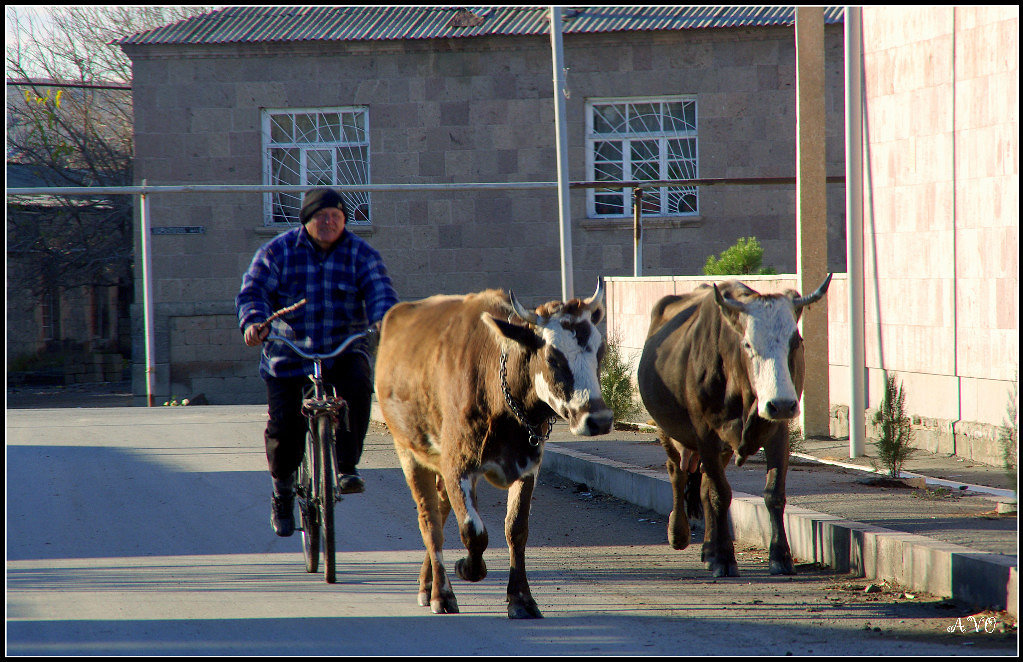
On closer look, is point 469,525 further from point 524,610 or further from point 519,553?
point 524,610

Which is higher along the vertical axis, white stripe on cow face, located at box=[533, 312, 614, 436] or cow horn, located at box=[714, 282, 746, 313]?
cow horn, located at box=[714, 282, 746, 313]

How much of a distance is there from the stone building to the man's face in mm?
12343

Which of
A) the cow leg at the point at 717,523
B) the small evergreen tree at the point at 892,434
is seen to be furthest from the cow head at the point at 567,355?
the small evergreen tree at the point at 892,434

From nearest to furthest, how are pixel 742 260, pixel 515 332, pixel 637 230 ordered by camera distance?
1. pixel 515 332
2. pixel 742 260
3. pixel 637 230

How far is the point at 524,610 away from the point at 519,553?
0.28 metres

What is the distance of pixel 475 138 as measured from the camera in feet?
60.7

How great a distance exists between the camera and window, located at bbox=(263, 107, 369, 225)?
18422 mm

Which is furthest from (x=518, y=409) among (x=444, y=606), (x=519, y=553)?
(x=444, y=606)

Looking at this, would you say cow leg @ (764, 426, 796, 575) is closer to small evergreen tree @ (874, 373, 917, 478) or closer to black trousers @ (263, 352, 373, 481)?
small evergreen tree @ (874, 373, 917, 478)

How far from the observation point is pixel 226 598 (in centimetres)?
550

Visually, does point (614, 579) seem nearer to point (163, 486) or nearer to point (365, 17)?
point (163, 486)

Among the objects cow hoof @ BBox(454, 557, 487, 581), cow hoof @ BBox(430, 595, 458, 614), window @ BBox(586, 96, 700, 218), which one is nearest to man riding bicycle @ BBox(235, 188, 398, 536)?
cow hoof @ BBox(430, 595, 458, 614)

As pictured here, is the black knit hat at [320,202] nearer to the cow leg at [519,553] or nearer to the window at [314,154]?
the cow leg at [519,553]

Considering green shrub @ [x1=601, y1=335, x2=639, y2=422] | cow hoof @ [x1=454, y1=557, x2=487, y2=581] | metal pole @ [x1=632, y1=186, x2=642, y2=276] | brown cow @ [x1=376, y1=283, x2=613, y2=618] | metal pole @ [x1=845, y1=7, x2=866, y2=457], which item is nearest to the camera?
brown cow @ [x1=376, y1=283, x2=613, y2=618]
